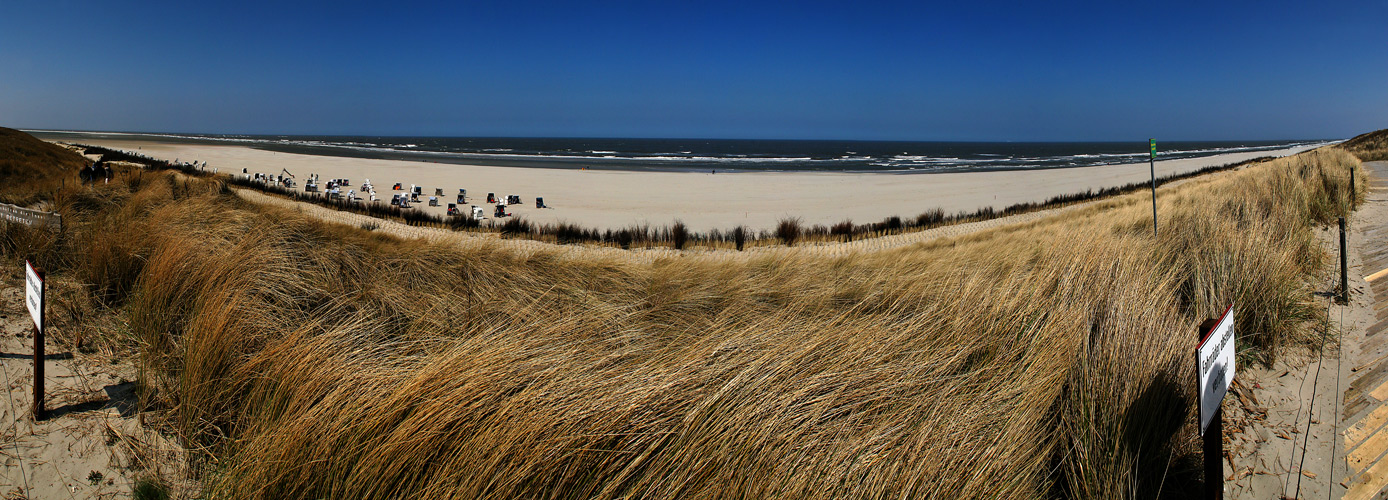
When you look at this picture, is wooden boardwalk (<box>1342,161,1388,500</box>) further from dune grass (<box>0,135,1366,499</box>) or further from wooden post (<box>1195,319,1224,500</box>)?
wooden post (<box>1195,319,1224,500</box>)

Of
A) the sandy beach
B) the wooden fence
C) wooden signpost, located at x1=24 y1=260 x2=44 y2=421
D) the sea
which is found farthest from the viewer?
the sea

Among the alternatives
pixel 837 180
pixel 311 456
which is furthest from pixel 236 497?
pixel 837 180

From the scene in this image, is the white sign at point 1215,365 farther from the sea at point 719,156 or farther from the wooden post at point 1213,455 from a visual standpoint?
the sea at point 719,156

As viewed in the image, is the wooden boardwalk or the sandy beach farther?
the sandy beach

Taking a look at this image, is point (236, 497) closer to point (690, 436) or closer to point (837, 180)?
point (690, 436)

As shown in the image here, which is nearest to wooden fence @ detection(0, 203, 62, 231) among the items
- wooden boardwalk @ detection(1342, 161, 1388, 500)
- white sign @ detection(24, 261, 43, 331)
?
white sign @ detection(24, 261, 43, 331)

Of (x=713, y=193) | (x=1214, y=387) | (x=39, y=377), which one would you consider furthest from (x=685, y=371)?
(x=713, y=193)

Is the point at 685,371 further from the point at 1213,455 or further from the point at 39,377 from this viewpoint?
the point at 39,377
